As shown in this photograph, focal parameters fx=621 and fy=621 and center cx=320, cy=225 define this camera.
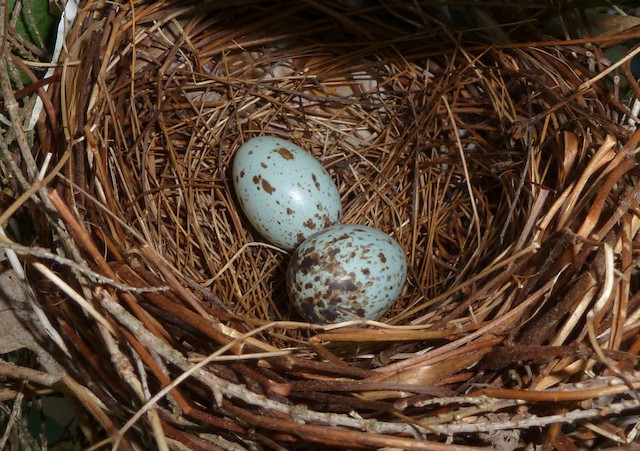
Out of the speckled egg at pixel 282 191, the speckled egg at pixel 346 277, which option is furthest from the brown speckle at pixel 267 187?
the speckled egg at pixel 346 277

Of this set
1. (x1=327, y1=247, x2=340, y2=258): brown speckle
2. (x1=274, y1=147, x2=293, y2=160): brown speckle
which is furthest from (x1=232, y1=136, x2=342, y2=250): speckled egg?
(x1=327, y1=247, x2=340, y2=258): brown speckle

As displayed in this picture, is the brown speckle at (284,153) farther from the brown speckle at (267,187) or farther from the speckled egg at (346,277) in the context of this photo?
the speckled egg at (346,277)

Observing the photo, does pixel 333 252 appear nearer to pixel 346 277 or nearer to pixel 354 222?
pixel 346 277

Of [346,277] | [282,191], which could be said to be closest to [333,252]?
[346,277]

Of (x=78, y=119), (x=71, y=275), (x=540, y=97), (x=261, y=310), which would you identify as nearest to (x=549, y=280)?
(x=540, y=97)

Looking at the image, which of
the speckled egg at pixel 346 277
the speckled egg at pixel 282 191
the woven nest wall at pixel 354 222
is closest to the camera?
the woven nest wall at pixel 354 222
